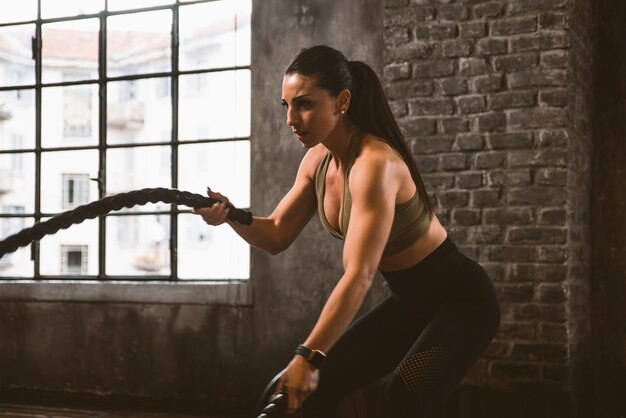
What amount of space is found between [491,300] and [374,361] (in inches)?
13.7

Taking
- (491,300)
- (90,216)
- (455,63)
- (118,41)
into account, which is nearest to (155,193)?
(90,216)

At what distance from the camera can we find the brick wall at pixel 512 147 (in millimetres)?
3383

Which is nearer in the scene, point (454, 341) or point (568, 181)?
point (454, 341)

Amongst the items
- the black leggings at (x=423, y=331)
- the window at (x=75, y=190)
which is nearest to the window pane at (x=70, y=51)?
the window at (x=75, y=190)

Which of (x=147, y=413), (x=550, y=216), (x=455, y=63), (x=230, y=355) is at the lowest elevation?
(x=147, y=413)

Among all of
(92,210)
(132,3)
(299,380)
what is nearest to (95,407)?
(132,3)

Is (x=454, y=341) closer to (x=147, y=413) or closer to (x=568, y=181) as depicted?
(x=568, y=181)

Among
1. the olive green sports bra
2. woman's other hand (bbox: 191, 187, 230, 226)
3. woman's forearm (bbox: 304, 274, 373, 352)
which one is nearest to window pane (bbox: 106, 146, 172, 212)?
woman's other hand (bbox: 191, 187, 230, 226)

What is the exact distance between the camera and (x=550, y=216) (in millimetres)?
3391

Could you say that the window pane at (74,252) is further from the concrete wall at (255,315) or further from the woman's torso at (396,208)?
the woman's torso at (396,208)

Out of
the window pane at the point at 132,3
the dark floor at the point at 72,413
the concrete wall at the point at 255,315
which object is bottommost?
the dark floor at the point at 72,413

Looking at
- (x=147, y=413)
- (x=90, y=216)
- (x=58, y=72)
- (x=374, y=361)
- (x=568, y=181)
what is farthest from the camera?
(x=58, y=72)

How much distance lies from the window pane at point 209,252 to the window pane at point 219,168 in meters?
0.18

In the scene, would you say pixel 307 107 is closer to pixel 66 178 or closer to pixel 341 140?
pixel 341 140
